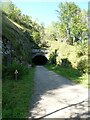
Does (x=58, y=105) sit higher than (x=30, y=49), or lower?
lower

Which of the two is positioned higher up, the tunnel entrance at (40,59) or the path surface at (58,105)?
the tunnel entrance at (40,59)

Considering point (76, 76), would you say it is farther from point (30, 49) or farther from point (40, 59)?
point (40, 59)

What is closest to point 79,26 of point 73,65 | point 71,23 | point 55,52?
point 71,23

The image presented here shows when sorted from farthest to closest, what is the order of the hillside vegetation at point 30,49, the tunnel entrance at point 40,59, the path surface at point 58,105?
the tunnel entrance at point 40,59 < the hillside vegetation at point 30,49 < the path surface at point 58,105

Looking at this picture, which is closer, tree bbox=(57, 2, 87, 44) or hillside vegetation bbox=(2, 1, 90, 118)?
hillside vegetation bbox=(2, 1, 90, 118)

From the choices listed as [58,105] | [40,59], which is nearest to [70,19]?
[40,59]

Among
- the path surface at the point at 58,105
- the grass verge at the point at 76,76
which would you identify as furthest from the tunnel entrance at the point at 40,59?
the path surface at the point at 58,105

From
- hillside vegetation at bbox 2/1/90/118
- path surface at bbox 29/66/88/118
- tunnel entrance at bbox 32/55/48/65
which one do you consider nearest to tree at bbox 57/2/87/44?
hillside vegetation at bbox 2/1/90/118

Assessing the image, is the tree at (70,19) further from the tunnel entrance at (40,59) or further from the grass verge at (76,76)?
the grass verge at (76,76)

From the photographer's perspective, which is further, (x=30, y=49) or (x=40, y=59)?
(x=40, y=59)

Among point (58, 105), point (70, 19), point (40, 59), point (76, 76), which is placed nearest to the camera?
point (58, 105)

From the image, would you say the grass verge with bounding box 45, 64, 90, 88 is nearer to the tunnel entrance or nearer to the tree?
the tree

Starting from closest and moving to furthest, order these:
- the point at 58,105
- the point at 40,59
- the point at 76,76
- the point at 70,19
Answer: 1. the point at 58,105
2. the point at 76,76
3. the point at 70,19
4. the point at 40,59

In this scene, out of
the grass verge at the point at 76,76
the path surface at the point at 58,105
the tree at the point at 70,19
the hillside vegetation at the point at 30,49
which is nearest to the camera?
the path surface at the point at 58,105
